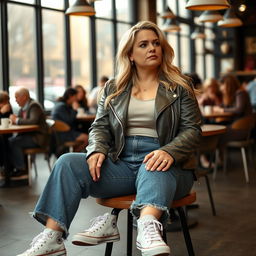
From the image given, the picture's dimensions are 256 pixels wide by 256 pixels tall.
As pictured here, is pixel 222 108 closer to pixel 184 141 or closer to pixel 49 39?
pixel 49 39

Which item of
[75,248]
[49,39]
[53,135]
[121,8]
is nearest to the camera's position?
[75,248]

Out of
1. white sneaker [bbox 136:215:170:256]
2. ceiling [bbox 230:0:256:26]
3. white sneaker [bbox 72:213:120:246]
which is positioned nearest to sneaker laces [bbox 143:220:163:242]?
white sneaker [bbox 136:215:170:256]

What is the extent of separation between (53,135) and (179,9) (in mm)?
8497

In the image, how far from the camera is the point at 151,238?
2.16 meters

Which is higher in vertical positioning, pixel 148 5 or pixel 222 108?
pixel 148 5

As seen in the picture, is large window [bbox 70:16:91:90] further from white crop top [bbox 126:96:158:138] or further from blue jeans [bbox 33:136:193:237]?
blue jeans [bbox 33:136:193:237]

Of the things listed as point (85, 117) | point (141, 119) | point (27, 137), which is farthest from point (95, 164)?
point (85, 117)

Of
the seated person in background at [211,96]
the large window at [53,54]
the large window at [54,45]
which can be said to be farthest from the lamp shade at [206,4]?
the large window at [53,54]

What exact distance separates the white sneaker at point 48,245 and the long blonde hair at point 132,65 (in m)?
0.76

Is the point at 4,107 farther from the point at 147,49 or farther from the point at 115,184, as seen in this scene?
the point at 115,184

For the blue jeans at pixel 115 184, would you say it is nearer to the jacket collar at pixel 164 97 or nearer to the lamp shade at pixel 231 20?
the jacket collar at pixel 164 97

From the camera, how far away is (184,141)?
252 centimetres

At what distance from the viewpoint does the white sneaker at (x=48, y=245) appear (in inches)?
89.9

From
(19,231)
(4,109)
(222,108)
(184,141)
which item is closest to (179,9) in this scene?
(222,108)
